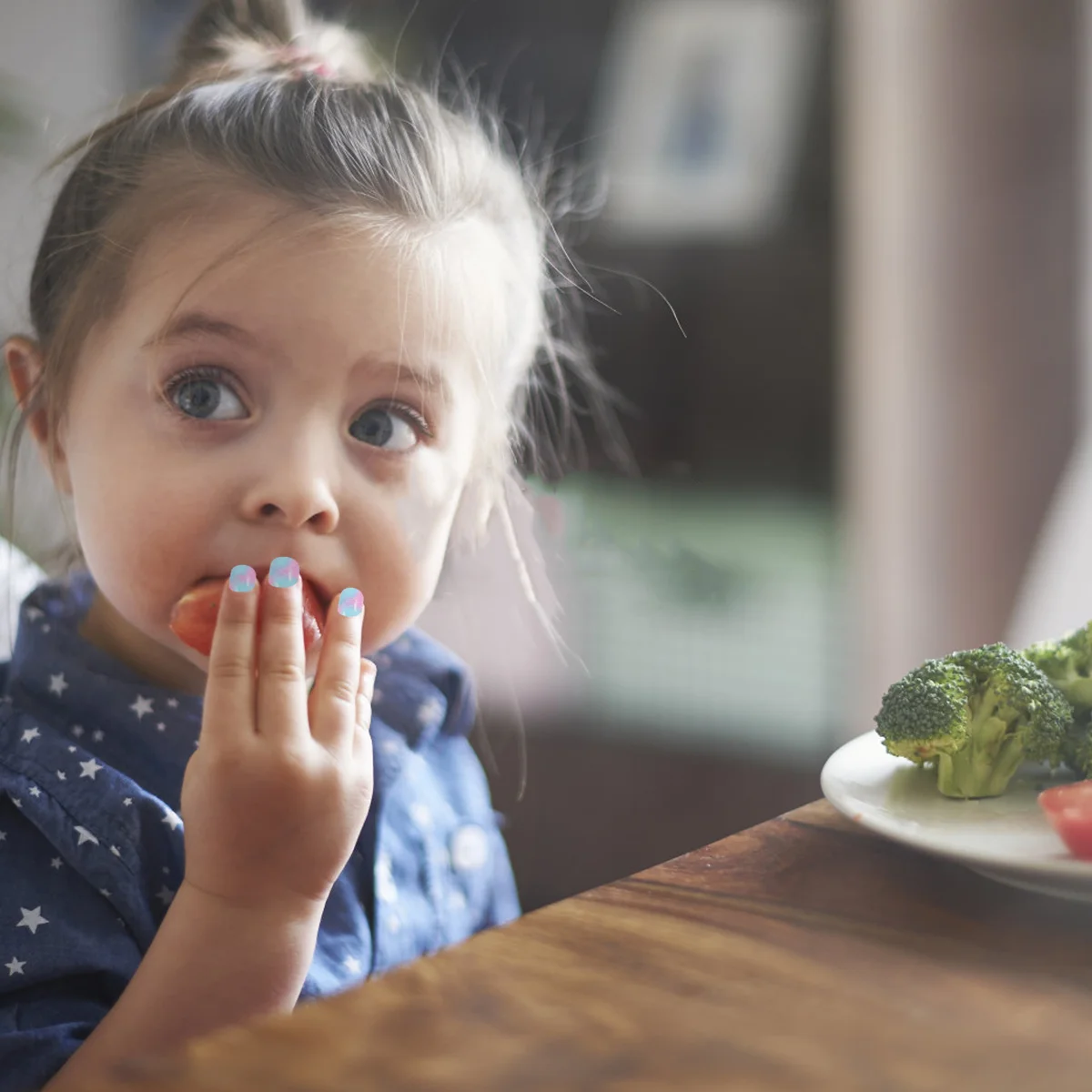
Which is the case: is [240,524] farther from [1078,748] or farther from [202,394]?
[1078,748]

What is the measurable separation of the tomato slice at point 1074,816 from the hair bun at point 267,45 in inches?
27.4

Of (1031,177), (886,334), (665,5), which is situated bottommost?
(886,334)

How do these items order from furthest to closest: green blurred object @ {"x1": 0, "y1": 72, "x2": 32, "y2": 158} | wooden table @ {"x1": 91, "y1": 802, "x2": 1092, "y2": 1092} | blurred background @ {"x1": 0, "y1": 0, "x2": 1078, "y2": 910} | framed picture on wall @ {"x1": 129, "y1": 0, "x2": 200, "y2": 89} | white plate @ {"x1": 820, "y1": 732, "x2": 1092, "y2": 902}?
1. blurred background @ {"x1": 0, "y1": 0, "x2": 1078, "y2": 910}
2. framed picture on wall @ {"x1": 129, "y1": 0, "x2": 200, "y2": 89}
3. green blurred object @ {"x1": 0, "y1": 72, "x2": 32, "y2": 158}
4. white plate @ {"x1": 820, "y1": 732, "x2": 1092, "y2": 902}
5. wooden table @ {"x1": 91, "y1": 802, "x2": 1092, "y2": 1092}

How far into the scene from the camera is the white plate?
52 centimetres

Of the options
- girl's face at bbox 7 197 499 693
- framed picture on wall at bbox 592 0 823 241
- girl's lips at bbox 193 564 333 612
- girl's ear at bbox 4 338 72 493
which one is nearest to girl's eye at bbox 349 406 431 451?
girl's face at bbox 7 197 499 693

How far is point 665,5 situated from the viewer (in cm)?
226

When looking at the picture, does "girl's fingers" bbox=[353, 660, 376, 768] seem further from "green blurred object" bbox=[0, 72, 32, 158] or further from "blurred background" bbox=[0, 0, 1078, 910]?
"blurred background" bbox=[0, 0, 1078, 910]

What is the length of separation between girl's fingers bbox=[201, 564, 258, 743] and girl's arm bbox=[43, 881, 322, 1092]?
3.6 inches

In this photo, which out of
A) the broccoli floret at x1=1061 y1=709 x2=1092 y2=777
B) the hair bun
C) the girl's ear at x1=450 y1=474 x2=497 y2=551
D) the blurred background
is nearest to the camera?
the broccoli floret at x1=1061 y1=709 x2=1092 y2=777

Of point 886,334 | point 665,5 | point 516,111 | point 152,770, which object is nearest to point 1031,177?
point 886,334

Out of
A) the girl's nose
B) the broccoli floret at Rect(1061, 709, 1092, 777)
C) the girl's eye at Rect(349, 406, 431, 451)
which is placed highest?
the girl's eye at Rect(349, 406, 431, 451)

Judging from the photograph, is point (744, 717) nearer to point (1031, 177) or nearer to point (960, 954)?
point (1031, 177)

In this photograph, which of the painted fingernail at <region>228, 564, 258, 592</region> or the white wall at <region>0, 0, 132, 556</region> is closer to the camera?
the painted fingernail at <region>228, 564, 258, 592</region>

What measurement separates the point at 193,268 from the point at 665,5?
167 centimetres
